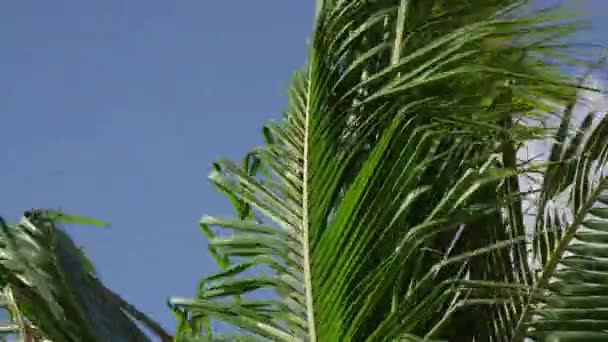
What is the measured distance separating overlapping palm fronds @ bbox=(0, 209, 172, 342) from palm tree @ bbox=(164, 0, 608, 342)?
29cm

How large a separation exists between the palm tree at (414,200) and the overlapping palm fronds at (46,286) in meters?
0.29

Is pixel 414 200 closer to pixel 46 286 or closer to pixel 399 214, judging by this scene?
pixel 399 214

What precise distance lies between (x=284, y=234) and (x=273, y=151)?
0.36m

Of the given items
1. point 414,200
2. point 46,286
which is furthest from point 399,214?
point 46,286

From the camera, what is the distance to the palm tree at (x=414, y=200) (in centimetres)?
368

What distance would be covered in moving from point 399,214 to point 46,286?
3.32 ft

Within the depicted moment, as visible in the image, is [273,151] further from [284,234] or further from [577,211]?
[577,211]

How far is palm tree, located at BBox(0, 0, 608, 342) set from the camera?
11.9ft

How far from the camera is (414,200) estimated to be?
3.80 metres

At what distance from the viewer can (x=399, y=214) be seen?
376 cm

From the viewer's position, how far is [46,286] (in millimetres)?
3490

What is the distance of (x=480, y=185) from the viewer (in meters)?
3.87

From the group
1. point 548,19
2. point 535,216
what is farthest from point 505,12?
point 535,216

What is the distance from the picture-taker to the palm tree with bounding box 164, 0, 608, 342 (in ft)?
12.1
